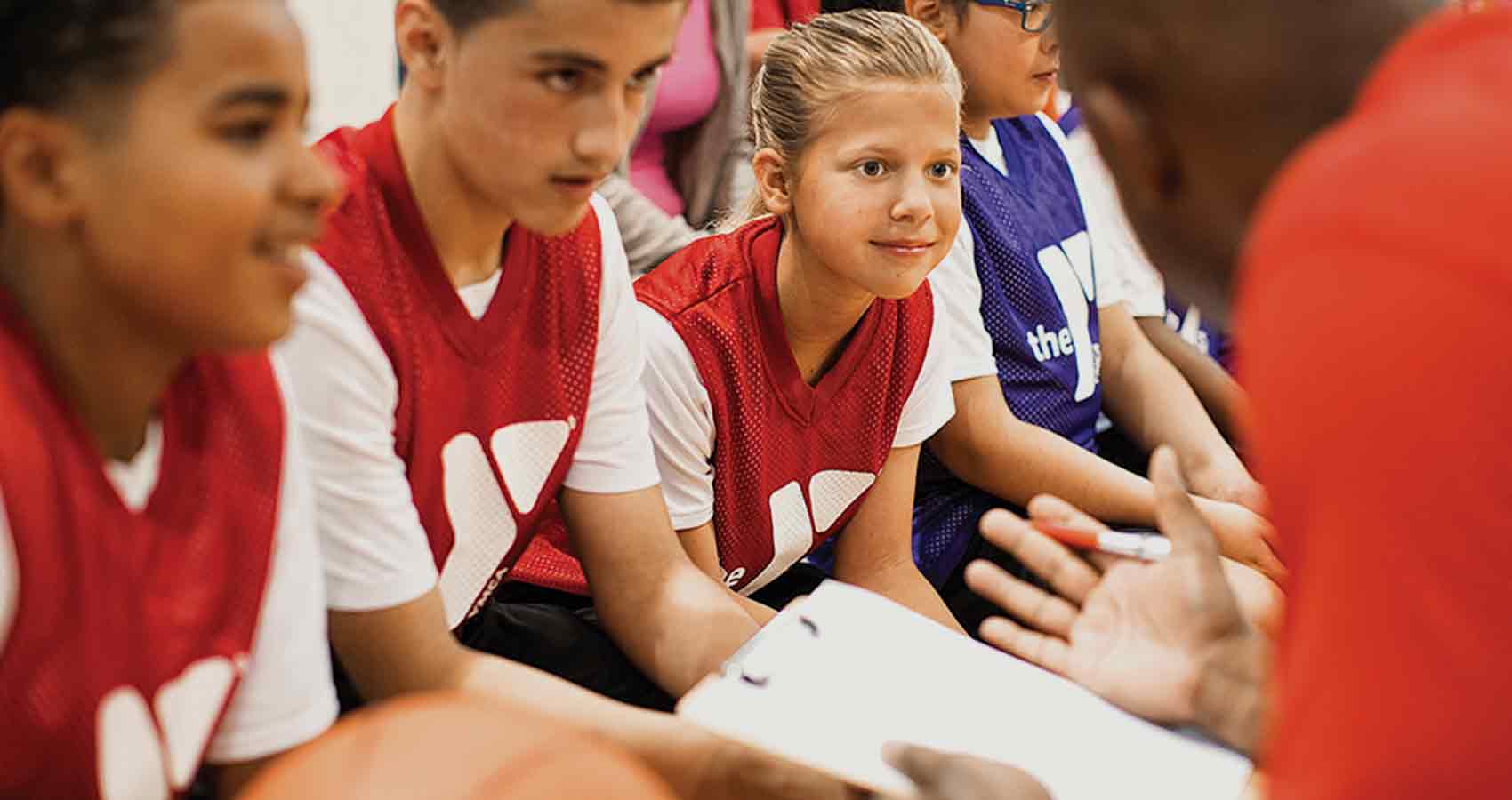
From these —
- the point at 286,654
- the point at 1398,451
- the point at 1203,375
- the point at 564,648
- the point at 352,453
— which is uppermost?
the point at 1398,451

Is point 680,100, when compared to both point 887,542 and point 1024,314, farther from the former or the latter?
point 887,542

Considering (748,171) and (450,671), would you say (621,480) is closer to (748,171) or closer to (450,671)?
(450,671)

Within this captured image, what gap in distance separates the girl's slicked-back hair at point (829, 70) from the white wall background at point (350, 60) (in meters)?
1.18

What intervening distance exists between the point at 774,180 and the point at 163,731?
103 cm

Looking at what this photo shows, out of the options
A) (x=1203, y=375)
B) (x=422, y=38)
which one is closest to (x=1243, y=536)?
(x=1203, y=375)

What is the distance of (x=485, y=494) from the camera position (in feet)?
5.01

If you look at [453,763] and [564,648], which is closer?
[453,763]

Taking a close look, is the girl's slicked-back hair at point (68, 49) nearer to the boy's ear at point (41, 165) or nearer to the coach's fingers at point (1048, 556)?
the boy's ear at point (41, 165)

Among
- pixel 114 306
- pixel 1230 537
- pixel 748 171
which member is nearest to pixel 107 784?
pixel 114 306

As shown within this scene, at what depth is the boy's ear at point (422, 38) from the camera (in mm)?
1367

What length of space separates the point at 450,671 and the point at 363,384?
24cm

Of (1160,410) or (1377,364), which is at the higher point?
(1377,364)

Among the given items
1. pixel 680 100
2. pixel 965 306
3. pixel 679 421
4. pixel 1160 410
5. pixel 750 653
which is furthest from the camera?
pixel 680 100

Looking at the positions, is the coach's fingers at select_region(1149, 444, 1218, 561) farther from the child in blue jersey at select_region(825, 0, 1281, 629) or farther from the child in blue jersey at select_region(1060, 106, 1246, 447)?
the child in blue jersey at select_region(1060, 106, 1246, 447)
